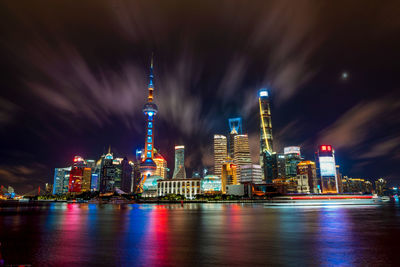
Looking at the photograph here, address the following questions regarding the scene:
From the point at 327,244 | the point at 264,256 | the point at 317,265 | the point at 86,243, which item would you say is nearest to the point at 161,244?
the point at 86,243

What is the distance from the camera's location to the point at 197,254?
19.5 m

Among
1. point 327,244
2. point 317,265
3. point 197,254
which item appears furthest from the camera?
point 327,244

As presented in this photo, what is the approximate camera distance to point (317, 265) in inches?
635

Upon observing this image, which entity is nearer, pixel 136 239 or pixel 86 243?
pixel 86 243

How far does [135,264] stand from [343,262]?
13501mm

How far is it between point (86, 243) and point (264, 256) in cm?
1692

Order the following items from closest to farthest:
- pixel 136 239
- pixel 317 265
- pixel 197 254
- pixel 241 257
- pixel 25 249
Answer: pixel 317 265 < pixel 241 257 < pixel 197 254 < pixel 25 249 < pixel 136 239

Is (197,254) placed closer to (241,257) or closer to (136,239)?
(241,257)

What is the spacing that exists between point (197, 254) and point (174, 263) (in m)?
3.25

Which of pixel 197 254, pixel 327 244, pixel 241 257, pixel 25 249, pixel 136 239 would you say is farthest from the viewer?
pixel 136 239

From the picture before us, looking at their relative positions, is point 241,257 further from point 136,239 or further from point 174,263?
point 136,239

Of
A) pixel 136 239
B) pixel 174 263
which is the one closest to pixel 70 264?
pixel 174 263

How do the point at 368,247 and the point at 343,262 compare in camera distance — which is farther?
the point at 368,247

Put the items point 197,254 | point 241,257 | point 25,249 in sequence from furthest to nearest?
point 25,249 < point 197,254 < point 241,257
